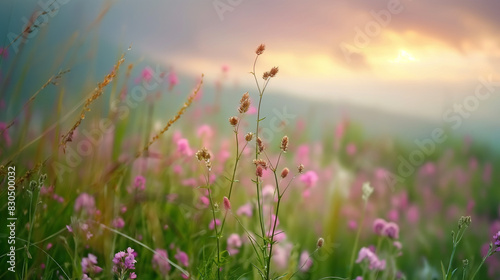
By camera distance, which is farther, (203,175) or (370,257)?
(203,175)

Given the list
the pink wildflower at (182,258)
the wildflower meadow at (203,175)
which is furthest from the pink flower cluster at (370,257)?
the pink wildflower at (182,258)

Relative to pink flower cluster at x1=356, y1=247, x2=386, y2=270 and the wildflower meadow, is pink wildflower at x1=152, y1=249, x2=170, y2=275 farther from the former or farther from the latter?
pink flower cluster at x1=356, y1=247, x2=386, y2=270

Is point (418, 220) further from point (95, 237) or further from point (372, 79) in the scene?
point (95, 237)

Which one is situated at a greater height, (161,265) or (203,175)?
(203,175)

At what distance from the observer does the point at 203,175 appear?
2080mm

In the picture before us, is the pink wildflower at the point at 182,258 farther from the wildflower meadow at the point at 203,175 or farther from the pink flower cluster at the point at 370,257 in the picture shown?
the pink flower cluster at the point at 370,257

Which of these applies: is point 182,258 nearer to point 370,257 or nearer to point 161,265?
point 161,265

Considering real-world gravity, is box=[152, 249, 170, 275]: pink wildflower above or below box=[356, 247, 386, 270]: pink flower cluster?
Result: below

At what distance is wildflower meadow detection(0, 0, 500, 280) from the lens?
5.69 ft

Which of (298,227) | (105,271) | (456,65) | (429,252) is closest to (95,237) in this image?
(105,271)

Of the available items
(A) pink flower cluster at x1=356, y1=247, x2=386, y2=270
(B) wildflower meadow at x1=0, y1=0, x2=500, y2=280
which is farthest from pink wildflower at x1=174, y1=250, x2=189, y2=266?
(A) pink flower cluster at x1=356, y1=247, x2=386, y2=270

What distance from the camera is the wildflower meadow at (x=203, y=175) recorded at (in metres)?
1.74

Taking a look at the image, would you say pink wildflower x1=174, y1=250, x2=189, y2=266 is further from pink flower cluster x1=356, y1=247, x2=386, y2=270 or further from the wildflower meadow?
pink flower cluster x1=356, y1=247, x2=386, y2=270

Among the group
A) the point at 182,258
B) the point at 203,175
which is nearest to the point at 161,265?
the point at 182,258
